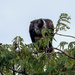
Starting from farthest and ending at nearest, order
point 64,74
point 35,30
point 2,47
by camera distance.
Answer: point 35,30
point 2,47
point 64,74

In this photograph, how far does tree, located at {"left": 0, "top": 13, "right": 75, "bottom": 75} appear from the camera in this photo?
3.96 metres

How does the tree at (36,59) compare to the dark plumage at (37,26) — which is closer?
the tree at (36,59)

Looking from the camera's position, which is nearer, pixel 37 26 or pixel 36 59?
pixel 36 59

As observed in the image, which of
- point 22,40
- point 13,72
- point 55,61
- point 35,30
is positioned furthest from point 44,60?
point 35,30

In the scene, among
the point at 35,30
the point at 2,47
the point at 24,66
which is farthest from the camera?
the point at 35,30

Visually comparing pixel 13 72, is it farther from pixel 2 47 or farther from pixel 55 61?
pixel 55 61

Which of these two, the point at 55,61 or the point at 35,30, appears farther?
the point at 35,30

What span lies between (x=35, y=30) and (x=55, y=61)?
11.2 ft

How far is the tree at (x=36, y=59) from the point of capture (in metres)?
3.96

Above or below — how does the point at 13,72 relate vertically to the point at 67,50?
below

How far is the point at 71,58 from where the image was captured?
4.23 metres

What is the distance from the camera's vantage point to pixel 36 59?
440 centimetres

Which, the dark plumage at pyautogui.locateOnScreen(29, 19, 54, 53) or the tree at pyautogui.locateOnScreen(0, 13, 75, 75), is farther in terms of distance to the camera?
the dark plumage at pyautogui.locateOnScreen(29, 19, 54, 53)

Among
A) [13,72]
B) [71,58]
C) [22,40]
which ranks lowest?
[13,72]
